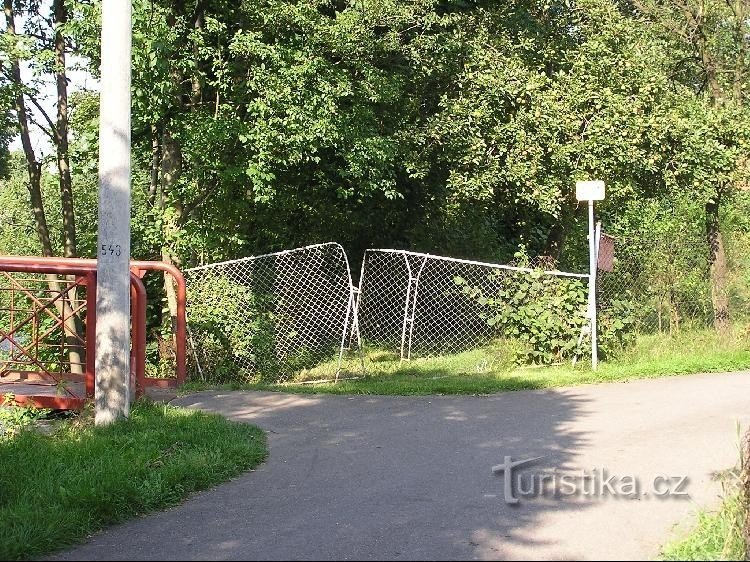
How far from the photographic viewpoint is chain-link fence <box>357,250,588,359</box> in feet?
43.9

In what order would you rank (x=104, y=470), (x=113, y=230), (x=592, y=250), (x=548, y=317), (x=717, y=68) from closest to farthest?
(x=104, y=470), (x=113, y=230), (x=592, y=250), (x=548, y=317), (x=717, y=68)

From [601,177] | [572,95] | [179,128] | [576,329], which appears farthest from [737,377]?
[179,128]

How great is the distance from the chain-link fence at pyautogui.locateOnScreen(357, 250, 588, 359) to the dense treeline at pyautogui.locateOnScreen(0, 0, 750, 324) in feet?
3.93

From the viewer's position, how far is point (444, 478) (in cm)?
673

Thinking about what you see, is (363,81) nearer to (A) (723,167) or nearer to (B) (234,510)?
(A) (723,167)

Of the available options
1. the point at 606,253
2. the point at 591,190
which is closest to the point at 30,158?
the point at 591,190

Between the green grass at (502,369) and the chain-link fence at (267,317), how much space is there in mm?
482

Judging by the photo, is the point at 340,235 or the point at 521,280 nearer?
the point at 521,280

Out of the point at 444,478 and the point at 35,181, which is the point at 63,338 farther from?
the point at 35,181

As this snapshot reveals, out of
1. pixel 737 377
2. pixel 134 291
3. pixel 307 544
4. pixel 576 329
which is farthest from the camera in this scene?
pixel 576 329

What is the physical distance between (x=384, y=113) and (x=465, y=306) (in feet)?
13.2

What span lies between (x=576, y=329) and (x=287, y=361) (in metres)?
4.75

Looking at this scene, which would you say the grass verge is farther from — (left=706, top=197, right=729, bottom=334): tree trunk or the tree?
the tree

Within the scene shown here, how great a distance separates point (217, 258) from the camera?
15.9 metres
